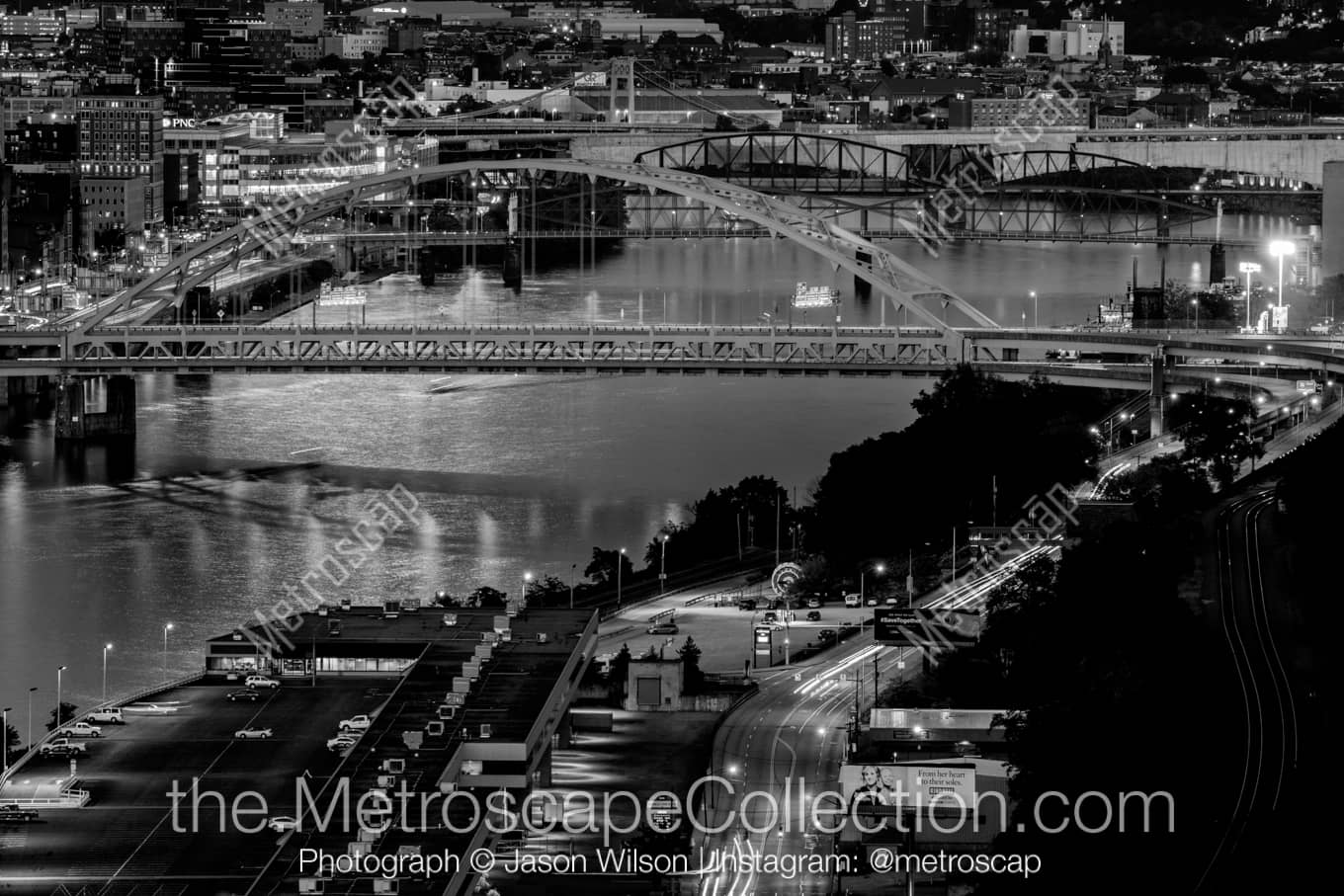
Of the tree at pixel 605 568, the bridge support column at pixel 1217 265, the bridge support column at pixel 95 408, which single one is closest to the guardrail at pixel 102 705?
the tree at pixel 605 568

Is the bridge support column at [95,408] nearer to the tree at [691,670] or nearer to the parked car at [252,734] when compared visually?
the tree at [691,670]

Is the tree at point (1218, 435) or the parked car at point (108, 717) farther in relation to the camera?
the tree at point (1218, 435)

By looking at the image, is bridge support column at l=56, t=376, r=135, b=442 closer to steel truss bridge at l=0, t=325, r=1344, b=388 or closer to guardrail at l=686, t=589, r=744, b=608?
steel truss bridge at l=0, t=325, r=1344, b=388

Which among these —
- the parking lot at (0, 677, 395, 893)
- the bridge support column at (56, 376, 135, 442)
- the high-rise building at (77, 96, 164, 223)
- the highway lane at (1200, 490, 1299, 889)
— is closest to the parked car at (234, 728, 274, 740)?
the parking lot at (0, 677, 395, 893)

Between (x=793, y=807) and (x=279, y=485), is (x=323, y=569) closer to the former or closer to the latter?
(x=279, y=485)

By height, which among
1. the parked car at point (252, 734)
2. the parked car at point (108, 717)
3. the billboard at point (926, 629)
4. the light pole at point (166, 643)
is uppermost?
the billboard at point (926, 629)

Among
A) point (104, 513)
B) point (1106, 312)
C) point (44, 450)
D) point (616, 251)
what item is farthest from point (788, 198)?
point (104, 513)

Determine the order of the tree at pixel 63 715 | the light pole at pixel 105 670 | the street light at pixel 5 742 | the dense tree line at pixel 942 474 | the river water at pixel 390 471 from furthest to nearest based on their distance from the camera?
1. the dense tree line at pixel 942 474
2. the river water at pixel 390 471
3. the light pole at pixel 105 670
4. the tree at pixel 63 715
5. the street light at pixel 5 742
